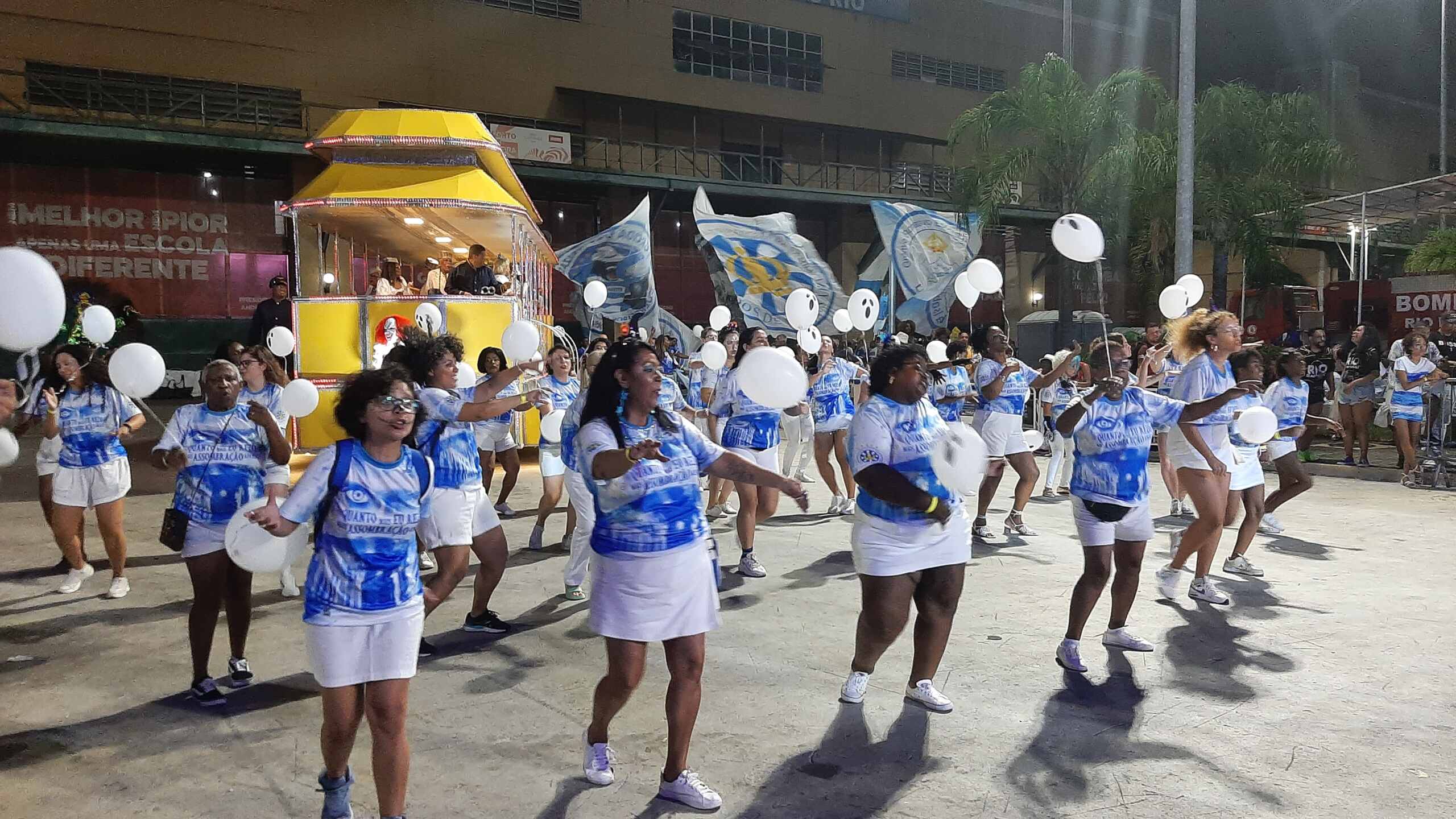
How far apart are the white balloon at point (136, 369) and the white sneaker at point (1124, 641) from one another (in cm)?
500

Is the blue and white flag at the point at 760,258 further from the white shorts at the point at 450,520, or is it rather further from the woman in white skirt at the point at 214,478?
the woman in white skirt at the point at 214,478

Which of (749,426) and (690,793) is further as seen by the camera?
(749,426)

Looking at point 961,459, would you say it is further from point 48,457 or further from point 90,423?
point 48,457

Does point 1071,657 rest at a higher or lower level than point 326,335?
lower

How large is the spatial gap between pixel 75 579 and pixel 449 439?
372 centimetres

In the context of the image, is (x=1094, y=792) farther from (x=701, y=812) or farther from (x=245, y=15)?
(x=245, y=15)

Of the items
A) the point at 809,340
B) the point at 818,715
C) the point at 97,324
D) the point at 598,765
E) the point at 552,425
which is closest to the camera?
the point at 598,765

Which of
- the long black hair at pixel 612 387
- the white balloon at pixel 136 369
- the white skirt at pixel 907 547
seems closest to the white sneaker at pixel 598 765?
the long black hair at pixel 612 387

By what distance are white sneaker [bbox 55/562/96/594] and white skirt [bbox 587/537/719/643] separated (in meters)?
5.26

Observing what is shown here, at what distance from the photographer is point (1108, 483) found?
502 cm

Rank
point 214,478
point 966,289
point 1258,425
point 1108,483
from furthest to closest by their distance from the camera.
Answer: point 966,289
point 1258,425
point 1108,483
point 214,478

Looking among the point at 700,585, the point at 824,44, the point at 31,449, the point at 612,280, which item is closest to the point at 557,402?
the point at 700,585

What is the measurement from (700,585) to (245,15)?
25.0m

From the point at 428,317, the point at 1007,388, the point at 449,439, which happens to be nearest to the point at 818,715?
the point at 449,439
